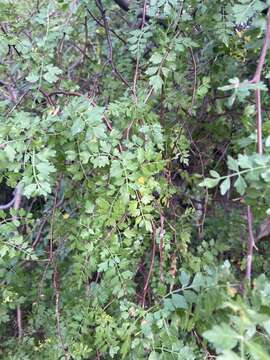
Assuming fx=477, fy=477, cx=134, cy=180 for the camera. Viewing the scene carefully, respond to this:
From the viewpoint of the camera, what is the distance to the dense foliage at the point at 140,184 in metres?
0.84

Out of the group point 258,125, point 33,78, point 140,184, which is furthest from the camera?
point 33,78

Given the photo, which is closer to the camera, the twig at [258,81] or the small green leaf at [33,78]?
the twig at [258,81]

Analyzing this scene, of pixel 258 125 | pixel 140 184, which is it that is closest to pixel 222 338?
pixel 258 125

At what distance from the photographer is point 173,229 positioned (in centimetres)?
139

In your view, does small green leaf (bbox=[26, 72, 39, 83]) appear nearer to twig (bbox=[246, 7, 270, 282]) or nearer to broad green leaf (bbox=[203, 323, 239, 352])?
twig (bbox=[246, 7, 270, 282])

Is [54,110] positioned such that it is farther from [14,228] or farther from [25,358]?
[25,358]

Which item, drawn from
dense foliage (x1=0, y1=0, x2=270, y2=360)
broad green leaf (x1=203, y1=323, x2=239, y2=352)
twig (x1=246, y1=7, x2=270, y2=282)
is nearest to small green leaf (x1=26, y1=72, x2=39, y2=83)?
Result: dense foliage (x1=0, y1=0, x2=270, y2=360)

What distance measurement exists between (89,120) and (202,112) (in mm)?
798

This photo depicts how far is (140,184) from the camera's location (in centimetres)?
105

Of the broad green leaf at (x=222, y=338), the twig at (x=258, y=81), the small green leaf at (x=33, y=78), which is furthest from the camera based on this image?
the small green leaf at (x=33, y=78)

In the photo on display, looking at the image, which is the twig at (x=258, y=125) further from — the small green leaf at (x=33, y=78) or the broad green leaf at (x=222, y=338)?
the small green leaf at (x=33, y=78)

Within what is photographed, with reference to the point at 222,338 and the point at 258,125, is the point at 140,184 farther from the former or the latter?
the point at 222,338

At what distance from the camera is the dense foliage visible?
843mm

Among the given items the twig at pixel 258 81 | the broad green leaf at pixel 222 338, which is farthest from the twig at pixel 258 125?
the broad green leaf at pixel 222 338
